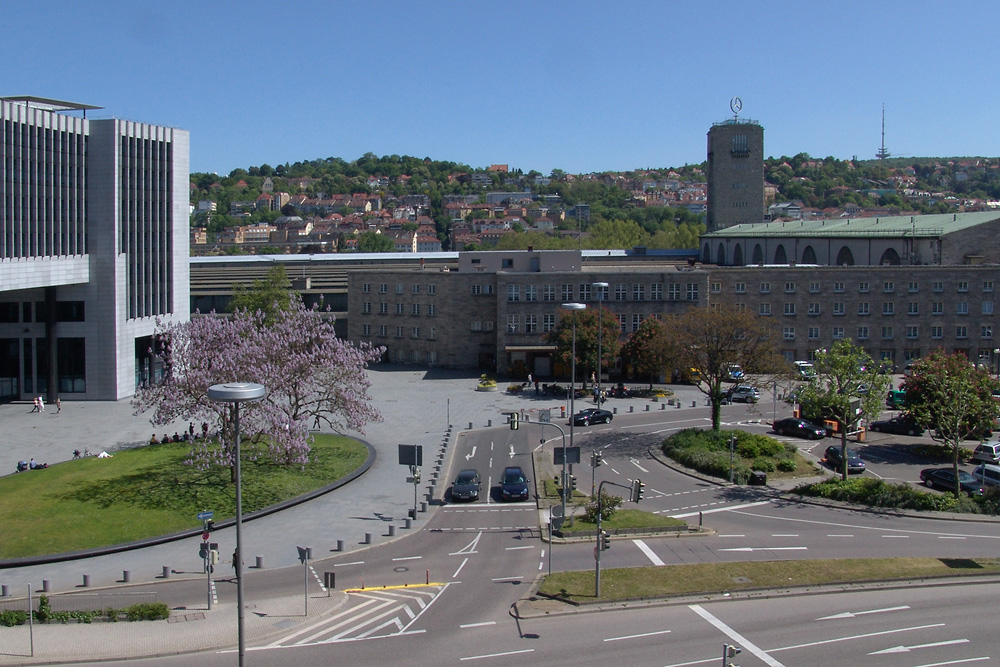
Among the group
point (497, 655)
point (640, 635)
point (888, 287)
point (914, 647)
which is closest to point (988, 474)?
point (914, 647)

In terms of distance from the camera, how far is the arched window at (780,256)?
318ft

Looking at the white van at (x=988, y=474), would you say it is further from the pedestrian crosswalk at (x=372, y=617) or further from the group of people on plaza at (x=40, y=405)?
the group of people on plaza at (x=40, y=405)

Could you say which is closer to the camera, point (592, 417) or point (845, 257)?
point (592, 417)

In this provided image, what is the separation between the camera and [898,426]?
50.3 m

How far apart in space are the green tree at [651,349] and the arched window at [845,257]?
30.2 meters

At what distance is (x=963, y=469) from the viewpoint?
4269cm

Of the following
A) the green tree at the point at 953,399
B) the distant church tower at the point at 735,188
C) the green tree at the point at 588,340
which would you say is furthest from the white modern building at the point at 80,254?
the distant church tower at the point at 735,188

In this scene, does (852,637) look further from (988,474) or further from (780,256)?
(780,256)

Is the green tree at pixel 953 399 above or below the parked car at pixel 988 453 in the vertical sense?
above

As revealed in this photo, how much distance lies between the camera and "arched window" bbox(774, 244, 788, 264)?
9699 centimetres

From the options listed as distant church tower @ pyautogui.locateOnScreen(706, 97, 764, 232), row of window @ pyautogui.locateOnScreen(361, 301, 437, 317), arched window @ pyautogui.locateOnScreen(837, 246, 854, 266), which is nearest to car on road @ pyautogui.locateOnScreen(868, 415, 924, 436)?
row of window @ pyautogui.locateOnScreen(361, 301, 437, 317)

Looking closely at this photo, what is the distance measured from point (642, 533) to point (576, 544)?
8.78 ft

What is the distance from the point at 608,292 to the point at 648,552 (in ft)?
133

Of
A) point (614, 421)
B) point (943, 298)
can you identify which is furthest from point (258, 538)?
point (943, 298)
